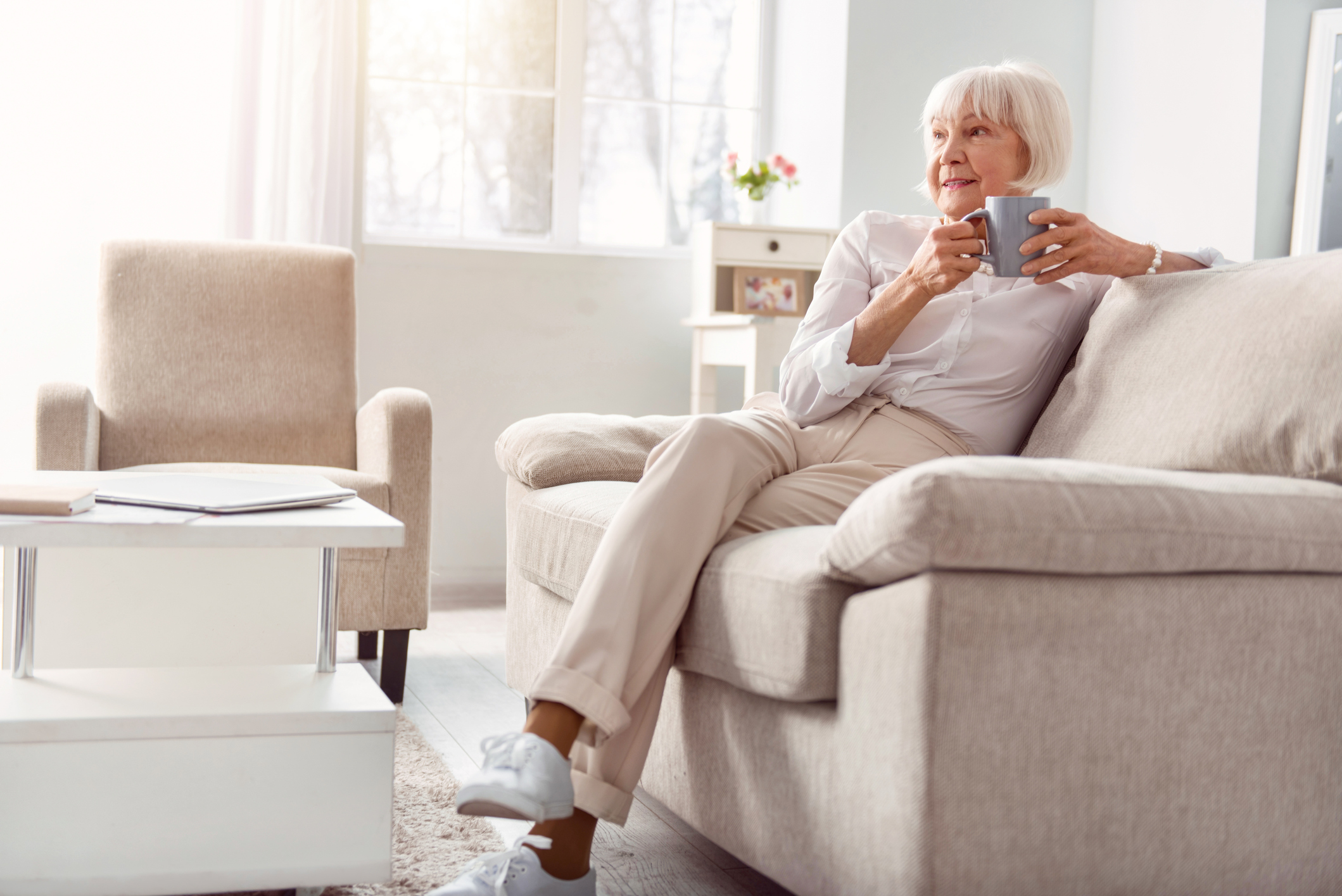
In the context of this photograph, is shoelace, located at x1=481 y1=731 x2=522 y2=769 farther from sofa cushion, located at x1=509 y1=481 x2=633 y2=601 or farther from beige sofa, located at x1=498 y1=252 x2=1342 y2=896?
sofa cushion, located at x1=509 y1=481 x2=633 y2=601

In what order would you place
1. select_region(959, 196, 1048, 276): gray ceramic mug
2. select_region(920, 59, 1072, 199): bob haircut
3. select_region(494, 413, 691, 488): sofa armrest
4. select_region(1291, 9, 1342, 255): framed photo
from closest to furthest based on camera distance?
select_region(959, 196, 1048, 276): gray ceramic mug, select_region(920, 59, 1072, 199): bob haircut, select_region(494, 413, 691, 488): sofa armrest, select_region(1291, 9, 1342, 255): framed photo

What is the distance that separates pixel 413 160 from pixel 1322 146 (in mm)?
2578

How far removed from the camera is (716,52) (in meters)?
4.04

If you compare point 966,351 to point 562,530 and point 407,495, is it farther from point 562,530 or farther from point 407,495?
point 407,495

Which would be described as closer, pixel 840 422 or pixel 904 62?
pixel 840 422

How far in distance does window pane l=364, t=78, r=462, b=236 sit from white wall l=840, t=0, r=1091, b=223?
48.2 inches

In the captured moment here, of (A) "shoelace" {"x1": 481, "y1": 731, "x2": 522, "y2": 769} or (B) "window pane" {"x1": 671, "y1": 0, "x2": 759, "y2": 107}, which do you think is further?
(B) "window pane" {"x1": 671, "y1": 0, "x2": 759, "y2": 107}

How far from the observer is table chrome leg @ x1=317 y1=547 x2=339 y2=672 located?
1.46 meters

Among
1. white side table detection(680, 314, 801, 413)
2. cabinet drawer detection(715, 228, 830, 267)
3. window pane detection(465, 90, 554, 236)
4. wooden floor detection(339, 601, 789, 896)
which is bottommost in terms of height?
wooden floor detection(339, 601, 789, 896)

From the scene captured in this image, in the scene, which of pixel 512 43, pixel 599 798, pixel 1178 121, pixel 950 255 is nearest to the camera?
pixel 599 798

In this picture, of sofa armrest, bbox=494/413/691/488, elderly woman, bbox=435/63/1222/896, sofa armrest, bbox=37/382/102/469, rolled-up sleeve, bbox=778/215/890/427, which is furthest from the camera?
sofa armrest, bbox=37/382/102/469

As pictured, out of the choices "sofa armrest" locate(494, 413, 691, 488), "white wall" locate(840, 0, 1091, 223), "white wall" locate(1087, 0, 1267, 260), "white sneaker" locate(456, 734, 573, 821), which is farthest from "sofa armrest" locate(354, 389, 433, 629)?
"white wall" locate(1087, 0, 1267, 260)

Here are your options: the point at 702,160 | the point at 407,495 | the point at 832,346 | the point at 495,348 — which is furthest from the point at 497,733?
the point at 702,160

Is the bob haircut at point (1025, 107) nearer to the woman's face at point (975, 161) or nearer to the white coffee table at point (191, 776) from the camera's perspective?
the woman's face at point (975, 161)
